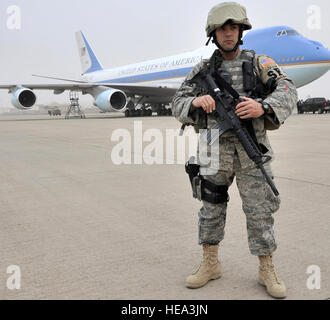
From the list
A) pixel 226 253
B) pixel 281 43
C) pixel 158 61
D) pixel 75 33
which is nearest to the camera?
pixel 226 253

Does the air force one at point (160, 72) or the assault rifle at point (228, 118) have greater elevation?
the air force one at point (160, 72)

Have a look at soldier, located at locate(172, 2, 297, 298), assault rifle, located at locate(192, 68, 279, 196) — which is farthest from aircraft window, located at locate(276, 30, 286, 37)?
assault rifle, located at locate(192, 68, 279, 196)

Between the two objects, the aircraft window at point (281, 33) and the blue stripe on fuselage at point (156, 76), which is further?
the blue stripe on fuselage at point (156, 76)

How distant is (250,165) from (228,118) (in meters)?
0.29

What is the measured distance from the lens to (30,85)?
22.8 m

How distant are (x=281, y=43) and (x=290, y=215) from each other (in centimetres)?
1578

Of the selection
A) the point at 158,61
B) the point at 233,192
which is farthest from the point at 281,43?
the point at 233,192

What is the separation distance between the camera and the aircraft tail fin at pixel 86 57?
109ft

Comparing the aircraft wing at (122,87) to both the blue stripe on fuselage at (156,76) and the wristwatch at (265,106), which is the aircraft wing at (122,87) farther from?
the wristwatch at (265,106)

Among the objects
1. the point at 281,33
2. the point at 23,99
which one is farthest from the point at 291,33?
the point at 23,99

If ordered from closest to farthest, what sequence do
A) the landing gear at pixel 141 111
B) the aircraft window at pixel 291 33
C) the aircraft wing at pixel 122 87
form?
the aircraft window at pixel 291 33, the aircraft wing at pixel 122 87, the landing gear at pixel 141 111

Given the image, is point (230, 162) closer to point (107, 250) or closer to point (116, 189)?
point (107, 250)

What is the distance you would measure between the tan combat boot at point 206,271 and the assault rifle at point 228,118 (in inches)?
20.7

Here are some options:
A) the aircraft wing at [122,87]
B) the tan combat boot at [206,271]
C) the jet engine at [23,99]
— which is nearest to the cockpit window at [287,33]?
the aircraft wing at [122,87]
